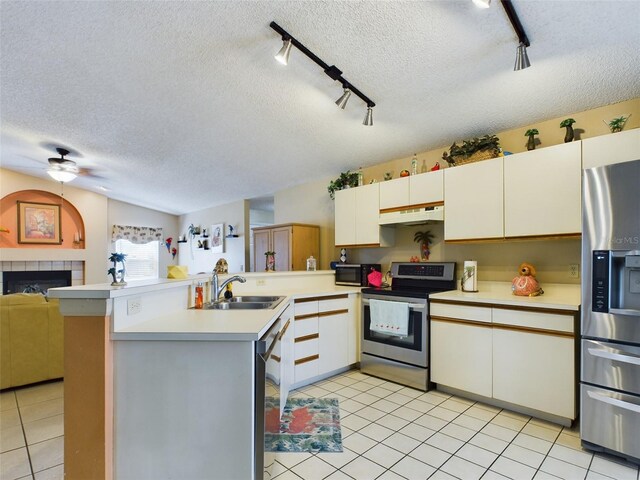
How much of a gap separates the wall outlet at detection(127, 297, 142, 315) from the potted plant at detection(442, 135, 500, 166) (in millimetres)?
2891

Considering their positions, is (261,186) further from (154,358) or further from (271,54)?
(154,358)

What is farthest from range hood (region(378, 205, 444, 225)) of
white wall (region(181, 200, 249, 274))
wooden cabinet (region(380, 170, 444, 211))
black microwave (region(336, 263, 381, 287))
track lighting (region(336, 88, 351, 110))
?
white wall (region(181, 200, 249, 274))

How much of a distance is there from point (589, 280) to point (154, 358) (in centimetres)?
256

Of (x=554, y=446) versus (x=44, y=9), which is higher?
(x=44, y=9)

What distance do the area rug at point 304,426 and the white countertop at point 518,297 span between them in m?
1.36

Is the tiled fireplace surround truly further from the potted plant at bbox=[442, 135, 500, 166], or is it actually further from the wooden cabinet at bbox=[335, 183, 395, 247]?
the potted plant at bbox=[442, 135, 500, 166]

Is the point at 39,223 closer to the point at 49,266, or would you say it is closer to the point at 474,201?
the point at 49,266

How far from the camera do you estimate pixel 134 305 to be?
5.40 ft

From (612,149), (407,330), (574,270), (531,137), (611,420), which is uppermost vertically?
(531,137)

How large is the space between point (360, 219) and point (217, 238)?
4172 millimetres

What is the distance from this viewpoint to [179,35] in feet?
6.77

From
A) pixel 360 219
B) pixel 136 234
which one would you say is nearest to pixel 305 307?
pixel 360 219

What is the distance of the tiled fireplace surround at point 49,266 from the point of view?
560cm

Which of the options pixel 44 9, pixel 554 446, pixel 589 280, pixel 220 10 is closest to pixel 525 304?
pixel 589 280
